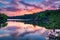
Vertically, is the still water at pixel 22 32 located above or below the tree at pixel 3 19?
below

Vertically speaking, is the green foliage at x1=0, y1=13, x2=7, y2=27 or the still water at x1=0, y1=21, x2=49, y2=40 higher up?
the green foliage at x1=0, y1=13, x2=7, y2=27

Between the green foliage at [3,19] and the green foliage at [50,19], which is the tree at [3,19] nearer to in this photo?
the green foliage at [3,19]

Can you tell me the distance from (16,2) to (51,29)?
0.54 meters

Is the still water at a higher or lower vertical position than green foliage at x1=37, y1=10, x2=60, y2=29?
lower

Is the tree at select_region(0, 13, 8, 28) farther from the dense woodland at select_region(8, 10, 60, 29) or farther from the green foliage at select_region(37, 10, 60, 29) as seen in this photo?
the green foliage at select_region(37, 10, 60, 29)

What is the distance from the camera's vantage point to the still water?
1.74m

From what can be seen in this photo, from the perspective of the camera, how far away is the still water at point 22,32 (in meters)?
1.74

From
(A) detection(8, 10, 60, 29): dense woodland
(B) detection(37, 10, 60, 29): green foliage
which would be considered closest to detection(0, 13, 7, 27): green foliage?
(A) detection(8, 10, 60, 29): dense woodland

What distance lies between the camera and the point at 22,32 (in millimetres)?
1760

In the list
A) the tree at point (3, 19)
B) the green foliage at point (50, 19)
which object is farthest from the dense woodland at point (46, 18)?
the tree at point (3, 19)

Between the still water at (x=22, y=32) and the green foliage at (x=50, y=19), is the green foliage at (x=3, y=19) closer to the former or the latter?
the still water at (x=22, y=32)

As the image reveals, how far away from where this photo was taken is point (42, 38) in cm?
173

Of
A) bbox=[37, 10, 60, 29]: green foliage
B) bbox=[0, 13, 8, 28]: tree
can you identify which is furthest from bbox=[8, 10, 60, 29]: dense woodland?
bbox=[0, 13, 8, 28]: tree

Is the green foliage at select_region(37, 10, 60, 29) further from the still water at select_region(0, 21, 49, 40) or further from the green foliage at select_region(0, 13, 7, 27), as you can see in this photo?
the green foliage at select_region(0, 13, 7, 27)
